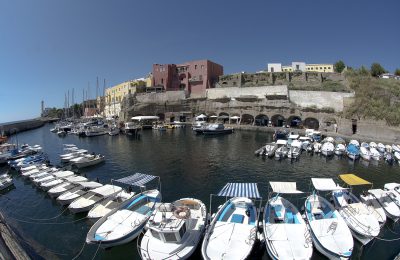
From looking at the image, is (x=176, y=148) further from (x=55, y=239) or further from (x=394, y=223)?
(x=394, y=223)

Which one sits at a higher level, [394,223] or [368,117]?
[368,117]

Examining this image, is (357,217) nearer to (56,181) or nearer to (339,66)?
(56,181)

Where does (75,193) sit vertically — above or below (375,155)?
below

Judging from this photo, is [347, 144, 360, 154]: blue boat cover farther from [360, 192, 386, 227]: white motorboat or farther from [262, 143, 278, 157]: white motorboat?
[360, 192, 386, 227]: white motorboat

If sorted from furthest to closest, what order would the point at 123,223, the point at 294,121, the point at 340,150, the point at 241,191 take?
1. the point at 294,121
2. the point at 340,150
3. the point at 241,191
4. the point at 123,223

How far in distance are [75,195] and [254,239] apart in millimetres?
15001

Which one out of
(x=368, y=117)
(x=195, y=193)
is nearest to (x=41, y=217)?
(x=195, y=193)

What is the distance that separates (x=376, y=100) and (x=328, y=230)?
5124 centimetres

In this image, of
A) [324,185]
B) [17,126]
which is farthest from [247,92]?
[17,126]

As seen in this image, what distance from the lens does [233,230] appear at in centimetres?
1315

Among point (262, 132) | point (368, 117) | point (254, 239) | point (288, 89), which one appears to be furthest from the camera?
point (288, 89)

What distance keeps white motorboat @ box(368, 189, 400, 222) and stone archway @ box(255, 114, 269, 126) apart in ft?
166

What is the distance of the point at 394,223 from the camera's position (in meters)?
16.1

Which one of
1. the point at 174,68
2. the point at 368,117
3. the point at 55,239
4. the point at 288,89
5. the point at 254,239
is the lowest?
the point at 55,239
